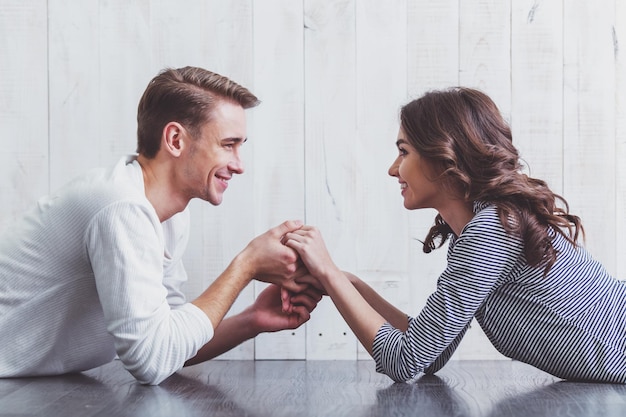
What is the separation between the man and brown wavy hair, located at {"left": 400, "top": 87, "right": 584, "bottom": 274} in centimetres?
38

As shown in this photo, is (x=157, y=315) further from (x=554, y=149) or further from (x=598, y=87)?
(x=598, y=87)

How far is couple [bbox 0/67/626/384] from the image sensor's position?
138 centimetres

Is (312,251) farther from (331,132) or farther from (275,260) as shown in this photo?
(331,132)

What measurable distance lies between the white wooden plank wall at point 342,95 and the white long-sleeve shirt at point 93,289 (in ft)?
1.44

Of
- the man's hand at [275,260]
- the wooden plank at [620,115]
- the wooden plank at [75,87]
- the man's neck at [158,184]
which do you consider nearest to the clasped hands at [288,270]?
the man's hand at [275,260]

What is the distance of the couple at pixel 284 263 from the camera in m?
1.38

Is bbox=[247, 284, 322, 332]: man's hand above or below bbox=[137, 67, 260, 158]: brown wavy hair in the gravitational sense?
below

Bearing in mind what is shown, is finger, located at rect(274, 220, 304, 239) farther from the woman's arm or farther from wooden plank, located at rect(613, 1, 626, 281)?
wooden plank, located at rect(613, 1, 626, 281)

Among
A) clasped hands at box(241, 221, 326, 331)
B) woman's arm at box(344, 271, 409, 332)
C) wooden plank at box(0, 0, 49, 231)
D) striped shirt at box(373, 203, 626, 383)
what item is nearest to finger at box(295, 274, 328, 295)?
clasped hands at box(241, 221, 326, 331)

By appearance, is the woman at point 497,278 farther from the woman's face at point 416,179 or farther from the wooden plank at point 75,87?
the wooden plank at point 75,87

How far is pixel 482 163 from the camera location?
1445 mm

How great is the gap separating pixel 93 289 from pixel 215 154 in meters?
0.38

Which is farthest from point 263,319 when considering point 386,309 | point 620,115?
point 620,115

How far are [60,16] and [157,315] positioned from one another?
1011mm
